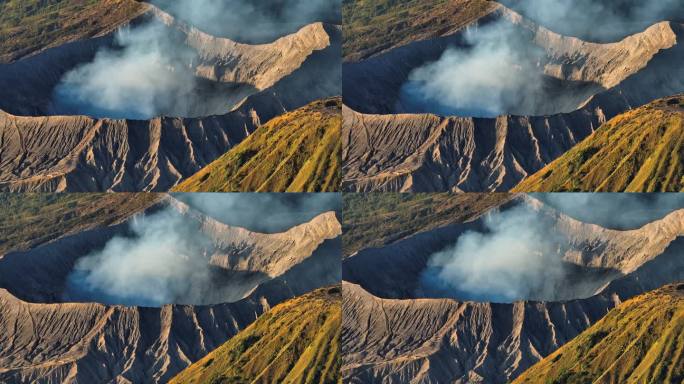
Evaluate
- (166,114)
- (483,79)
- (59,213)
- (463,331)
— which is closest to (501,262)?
(463,331)

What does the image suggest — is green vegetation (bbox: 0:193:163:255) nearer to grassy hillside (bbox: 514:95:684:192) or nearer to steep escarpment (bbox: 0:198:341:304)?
steep escarpment (bbox: 0:198:341:304)

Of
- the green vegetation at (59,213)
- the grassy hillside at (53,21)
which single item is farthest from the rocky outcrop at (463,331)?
Answer: the grassy hillside at (53,21)

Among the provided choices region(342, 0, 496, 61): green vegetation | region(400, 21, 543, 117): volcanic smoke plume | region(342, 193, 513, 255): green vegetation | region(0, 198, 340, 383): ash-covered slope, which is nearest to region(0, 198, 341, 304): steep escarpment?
region(0, 198, 340, 383): ash-covered slope

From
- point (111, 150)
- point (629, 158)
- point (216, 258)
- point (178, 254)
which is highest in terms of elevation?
point (111, 150)

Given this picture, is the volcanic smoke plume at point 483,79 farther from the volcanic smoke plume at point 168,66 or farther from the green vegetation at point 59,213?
the green vegetation at point 59,213

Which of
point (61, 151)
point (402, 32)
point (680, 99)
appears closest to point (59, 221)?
point (61, 151)

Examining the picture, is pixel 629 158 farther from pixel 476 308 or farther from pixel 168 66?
pixel 168 66
